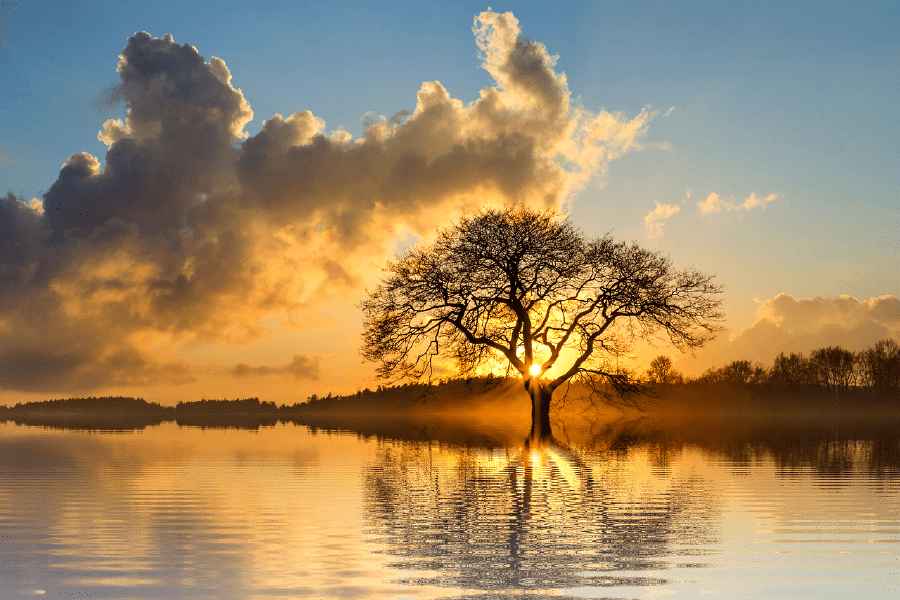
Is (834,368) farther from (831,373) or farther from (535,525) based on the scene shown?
(535,525)

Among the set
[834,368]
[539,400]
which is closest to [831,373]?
[834,368]

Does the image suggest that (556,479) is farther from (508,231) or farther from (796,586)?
(508,231)

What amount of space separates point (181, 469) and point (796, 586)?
16962 millimetres

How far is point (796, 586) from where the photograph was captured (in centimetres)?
748

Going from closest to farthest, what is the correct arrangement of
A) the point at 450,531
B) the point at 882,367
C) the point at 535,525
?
the point at 450,531
the point at 535,525
the point at 882,367

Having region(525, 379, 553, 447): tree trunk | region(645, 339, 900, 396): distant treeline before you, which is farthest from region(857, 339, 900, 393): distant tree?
region(525, 379, 553, 447): tree trunk

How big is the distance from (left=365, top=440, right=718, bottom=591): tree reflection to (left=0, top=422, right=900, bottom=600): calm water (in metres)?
0.04

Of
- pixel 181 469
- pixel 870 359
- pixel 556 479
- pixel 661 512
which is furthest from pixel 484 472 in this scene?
pixel 870 359

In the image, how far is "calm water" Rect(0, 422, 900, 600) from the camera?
24.4ft

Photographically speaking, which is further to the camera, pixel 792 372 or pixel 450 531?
pixel 792 372

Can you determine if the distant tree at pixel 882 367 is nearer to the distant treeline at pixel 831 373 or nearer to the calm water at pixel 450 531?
the distant treeline at pixel 831 373

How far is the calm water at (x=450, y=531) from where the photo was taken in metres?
7.45

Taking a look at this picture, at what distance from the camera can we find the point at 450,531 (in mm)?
9992

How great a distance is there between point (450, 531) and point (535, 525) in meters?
1.33
